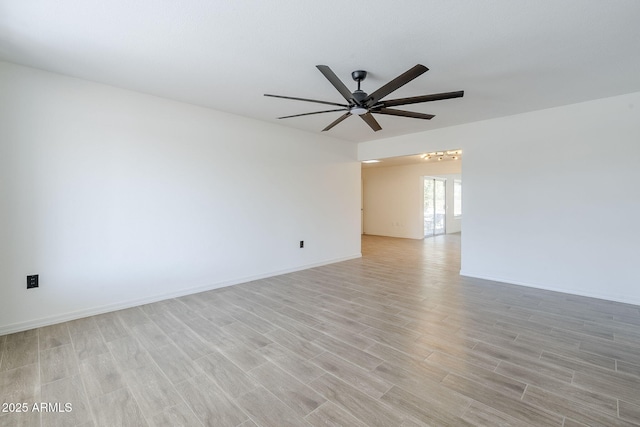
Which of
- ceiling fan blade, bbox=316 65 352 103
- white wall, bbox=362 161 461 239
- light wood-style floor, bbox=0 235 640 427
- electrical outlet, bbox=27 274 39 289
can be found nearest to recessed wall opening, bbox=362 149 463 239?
white wall, bbox=362 161 461 239

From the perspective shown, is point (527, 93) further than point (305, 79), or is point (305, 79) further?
point (527, 93)

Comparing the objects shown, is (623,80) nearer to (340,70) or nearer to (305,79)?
(340,70)

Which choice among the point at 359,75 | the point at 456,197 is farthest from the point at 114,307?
the point at 456,197

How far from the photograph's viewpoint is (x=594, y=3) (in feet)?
5.96

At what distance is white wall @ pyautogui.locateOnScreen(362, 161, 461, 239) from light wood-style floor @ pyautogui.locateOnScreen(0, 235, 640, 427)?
5330mm

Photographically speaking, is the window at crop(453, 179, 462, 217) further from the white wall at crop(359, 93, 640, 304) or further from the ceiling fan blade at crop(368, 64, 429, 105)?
the ceiling fan blade at crop(368, 64, 429, 105)

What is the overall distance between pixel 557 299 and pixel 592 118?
2343mm

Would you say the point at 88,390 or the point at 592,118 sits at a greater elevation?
the point at 592,118

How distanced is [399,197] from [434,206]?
1.59 meters

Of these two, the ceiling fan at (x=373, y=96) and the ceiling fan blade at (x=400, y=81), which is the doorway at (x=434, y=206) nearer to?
the ceiling fan at (x=373, y=96)

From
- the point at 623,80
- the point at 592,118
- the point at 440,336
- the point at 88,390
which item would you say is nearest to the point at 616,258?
the point at 592,118

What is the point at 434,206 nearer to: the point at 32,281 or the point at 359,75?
the point at 359,75

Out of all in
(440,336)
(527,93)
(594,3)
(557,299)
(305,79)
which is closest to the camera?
(594,3)

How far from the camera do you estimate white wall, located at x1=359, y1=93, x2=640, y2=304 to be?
3465mm
